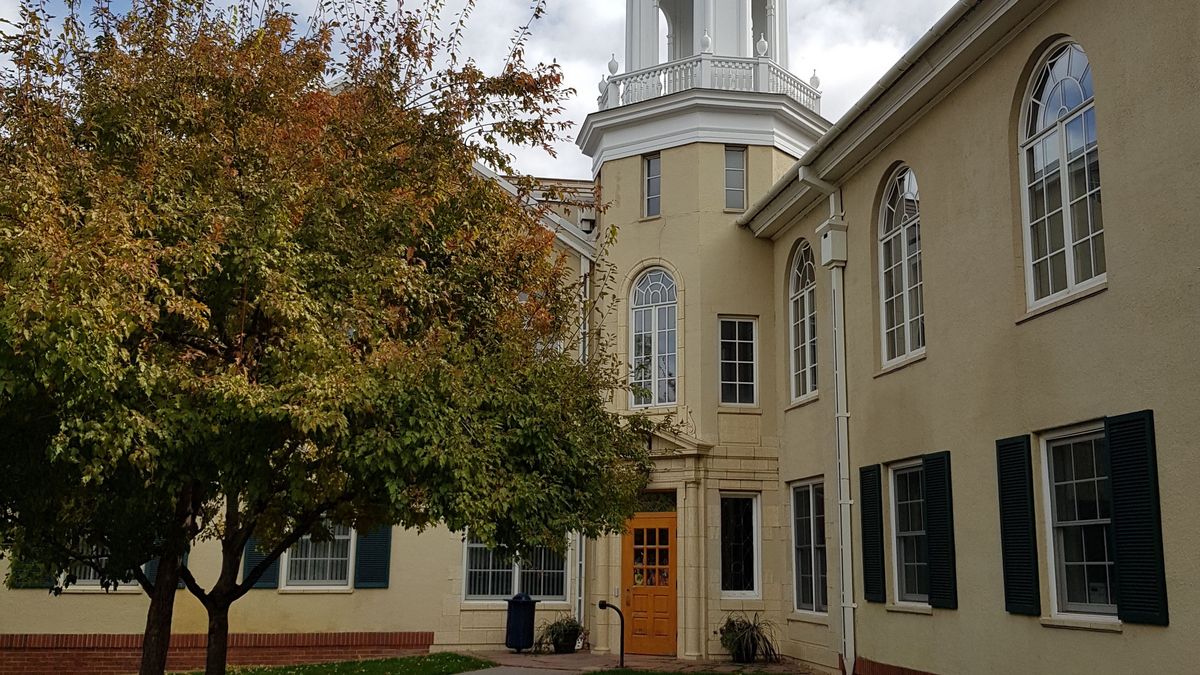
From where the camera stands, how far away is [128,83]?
8.99 m

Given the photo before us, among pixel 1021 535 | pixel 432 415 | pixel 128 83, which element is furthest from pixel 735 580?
pixel 128 83

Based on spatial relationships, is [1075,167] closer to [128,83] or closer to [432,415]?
[432,415]

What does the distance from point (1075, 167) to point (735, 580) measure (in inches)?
354

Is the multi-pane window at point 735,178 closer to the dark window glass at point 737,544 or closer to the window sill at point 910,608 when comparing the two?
the dark window glass at point 737,544

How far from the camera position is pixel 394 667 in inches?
625

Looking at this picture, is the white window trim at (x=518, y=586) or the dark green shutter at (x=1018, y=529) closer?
the dark green shutter at (x=1018, y=529)

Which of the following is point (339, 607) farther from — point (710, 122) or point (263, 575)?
point (710, 122)

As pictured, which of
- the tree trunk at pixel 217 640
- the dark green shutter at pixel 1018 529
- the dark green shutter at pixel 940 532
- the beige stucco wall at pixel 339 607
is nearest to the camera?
the dark green shutter at pixel 1018 529

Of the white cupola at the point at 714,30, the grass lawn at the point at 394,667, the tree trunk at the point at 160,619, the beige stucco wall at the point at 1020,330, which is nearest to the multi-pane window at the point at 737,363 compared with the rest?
the beige stucco wall at the point at 1020,330

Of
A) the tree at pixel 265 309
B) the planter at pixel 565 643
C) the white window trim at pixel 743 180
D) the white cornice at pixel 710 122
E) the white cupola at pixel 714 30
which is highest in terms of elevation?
the white cupola at pixel 714 30

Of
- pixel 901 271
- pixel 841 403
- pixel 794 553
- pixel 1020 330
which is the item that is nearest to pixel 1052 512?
pixel 1020 330

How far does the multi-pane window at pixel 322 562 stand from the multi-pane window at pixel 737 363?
259 inches

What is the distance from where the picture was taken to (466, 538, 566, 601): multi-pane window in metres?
18.5

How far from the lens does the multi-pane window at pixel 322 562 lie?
18.1 meters
